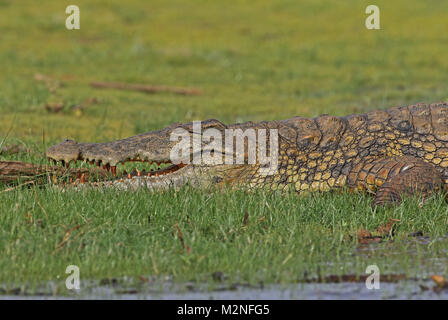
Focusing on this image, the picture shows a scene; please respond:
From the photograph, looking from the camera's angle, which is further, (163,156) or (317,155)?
(317,155)

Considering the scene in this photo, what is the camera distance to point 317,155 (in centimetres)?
755

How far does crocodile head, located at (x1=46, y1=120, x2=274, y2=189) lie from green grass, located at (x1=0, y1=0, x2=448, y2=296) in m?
0.36

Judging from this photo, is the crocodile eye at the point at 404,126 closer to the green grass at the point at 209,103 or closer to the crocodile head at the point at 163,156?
the green grass at the point at 209,103

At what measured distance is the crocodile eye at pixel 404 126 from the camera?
7598 millimetres

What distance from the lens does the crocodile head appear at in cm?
714

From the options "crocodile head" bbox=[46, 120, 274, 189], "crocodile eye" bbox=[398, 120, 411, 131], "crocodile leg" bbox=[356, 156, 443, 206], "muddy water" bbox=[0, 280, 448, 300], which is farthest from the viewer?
"crocodile eye" bbox=[398, 120, 411, 131]

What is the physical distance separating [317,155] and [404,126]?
0.87 m

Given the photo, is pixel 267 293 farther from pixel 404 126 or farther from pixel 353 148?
pixel 404 126

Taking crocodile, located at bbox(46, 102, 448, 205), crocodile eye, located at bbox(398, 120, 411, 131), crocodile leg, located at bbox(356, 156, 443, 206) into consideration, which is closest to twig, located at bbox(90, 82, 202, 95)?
crocodile, located at bbox(46, 102, 448, 205)

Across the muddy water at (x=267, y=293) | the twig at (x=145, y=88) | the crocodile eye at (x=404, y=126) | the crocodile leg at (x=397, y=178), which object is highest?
the twig at (x=145, y=88)

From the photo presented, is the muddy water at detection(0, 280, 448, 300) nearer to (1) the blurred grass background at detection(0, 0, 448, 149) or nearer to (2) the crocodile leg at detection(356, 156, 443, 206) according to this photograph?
(2) the crocodile leg at detection(356, 156, 443, 206)

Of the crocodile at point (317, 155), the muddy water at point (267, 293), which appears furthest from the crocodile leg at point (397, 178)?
the muddy water at point (267, 293)

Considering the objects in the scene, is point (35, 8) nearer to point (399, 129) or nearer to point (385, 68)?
point (385, 68)

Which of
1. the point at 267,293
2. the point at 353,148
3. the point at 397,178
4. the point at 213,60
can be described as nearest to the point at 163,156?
the point at 353,148
